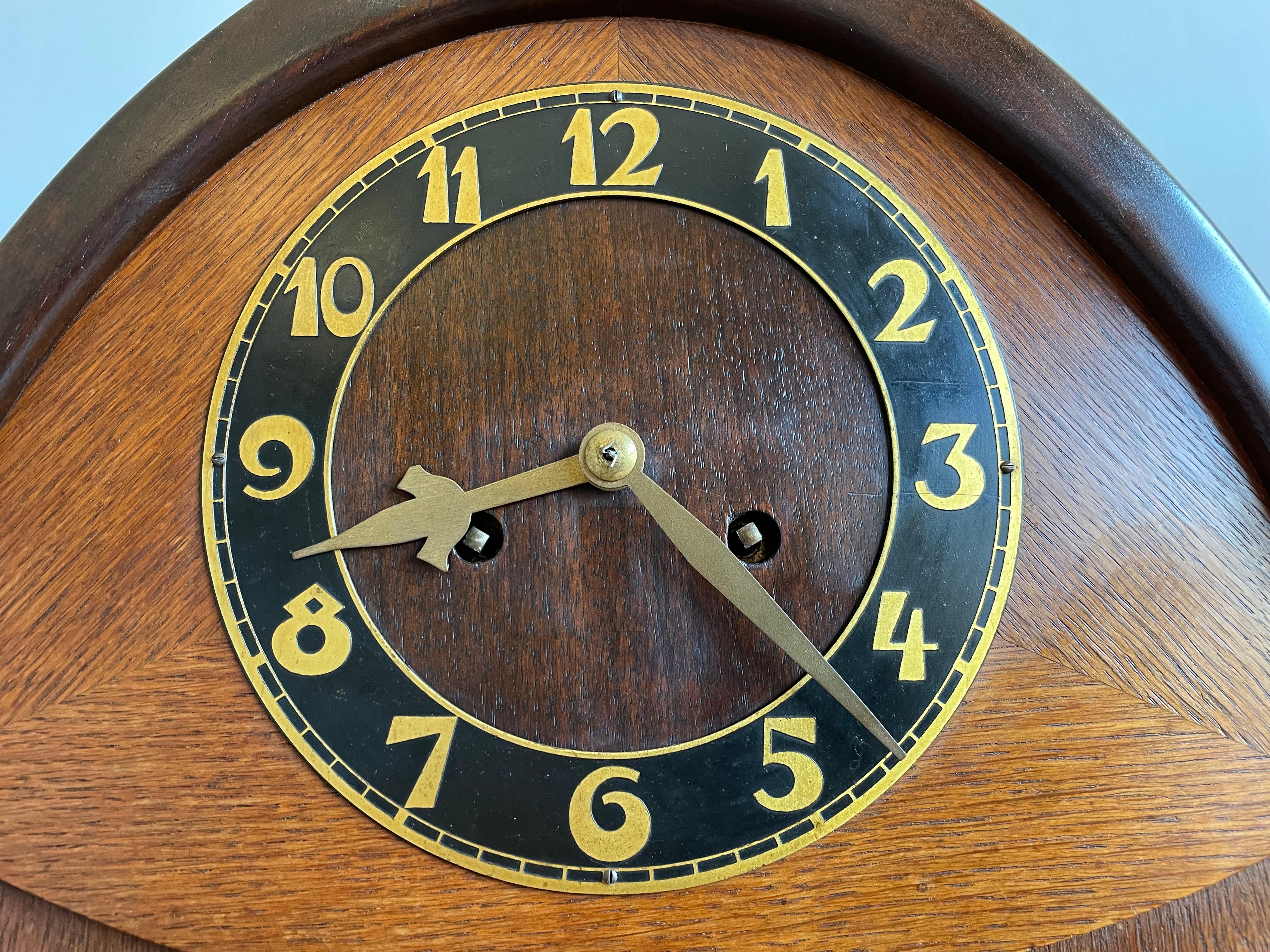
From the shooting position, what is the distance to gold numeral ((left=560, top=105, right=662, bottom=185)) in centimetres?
88

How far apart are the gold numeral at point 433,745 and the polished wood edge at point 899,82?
429 mm

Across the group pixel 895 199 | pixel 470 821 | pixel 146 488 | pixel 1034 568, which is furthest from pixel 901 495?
pixel 146 488

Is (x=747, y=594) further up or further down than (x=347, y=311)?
further down

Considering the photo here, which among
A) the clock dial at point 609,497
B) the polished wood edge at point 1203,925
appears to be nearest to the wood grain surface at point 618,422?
the clock dial at point 609,497

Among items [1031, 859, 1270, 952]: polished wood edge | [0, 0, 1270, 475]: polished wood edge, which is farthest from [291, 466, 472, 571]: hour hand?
[1031, 859, 1270, 952]: polished wood edge

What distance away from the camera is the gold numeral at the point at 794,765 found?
2.61ft

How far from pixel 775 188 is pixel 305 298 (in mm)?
415

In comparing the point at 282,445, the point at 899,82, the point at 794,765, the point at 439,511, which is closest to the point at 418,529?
the point at 439,511

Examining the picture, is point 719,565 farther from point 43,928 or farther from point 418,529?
point 43,928

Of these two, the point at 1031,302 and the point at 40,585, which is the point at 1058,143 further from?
the point at 40,585

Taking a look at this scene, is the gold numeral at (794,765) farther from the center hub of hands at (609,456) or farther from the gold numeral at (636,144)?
the gold numeral at (636,144)

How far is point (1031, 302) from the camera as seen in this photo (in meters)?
0.88

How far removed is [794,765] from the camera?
802mm

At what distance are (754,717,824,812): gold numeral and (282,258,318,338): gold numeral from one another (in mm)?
501
